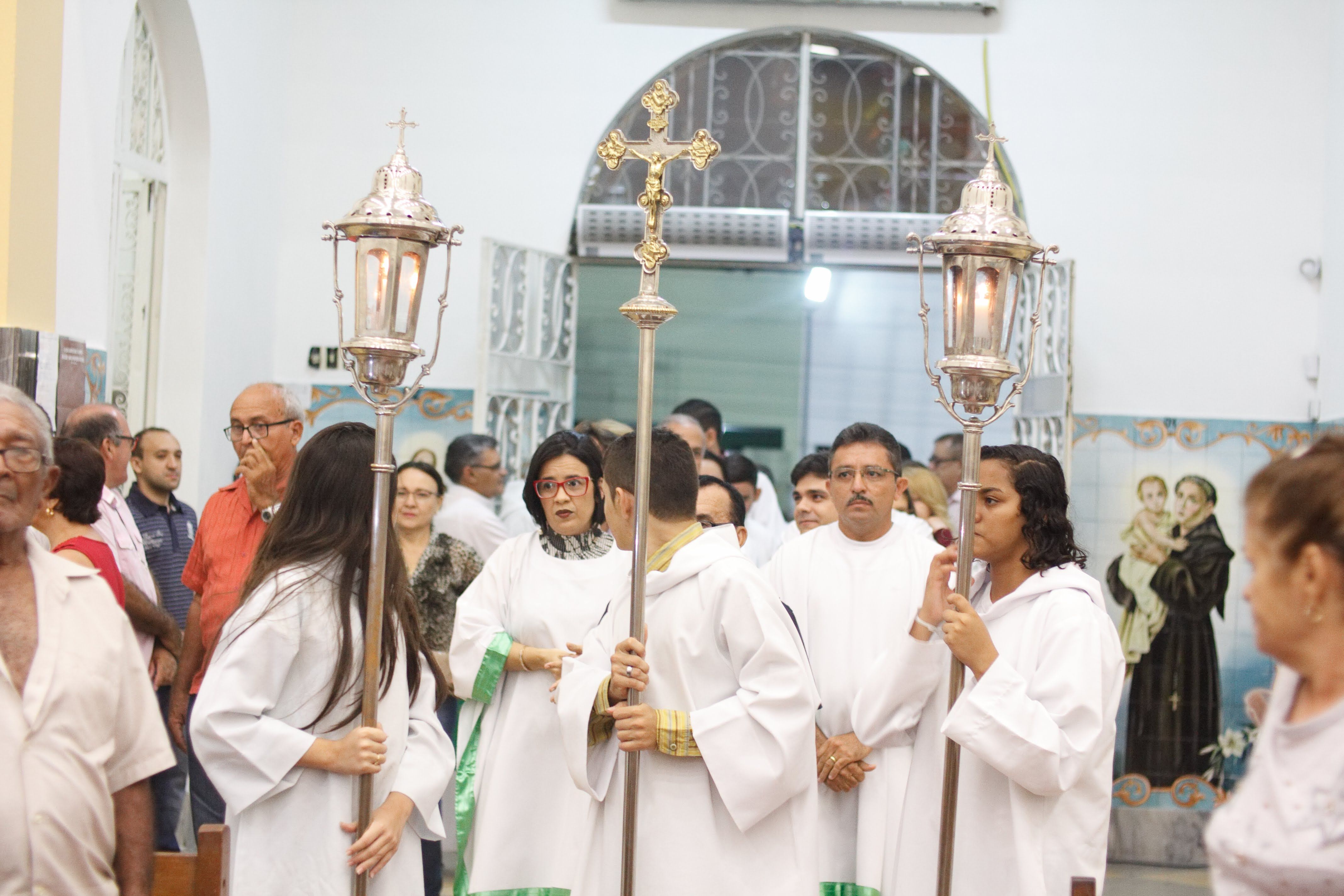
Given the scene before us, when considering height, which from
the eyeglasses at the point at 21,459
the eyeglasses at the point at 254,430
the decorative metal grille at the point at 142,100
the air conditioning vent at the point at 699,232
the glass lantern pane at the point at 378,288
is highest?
the decorative metal grille at the point at 142,100

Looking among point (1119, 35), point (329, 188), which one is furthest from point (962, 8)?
point (329, 188)

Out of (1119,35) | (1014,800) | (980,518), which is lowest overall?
(1014,800)

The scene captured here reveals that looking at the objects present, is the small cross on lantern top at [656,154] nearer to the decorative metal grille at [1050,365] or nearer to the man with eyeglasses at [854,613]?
the man with eyeglasses at [854,613]

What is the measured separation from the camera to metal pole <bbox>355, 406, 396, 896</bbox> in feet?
9.57

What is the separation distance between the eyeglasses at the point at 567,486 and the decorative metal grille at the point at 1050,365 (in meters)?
3.64

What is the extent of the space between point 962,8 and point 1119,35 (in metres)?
0.90

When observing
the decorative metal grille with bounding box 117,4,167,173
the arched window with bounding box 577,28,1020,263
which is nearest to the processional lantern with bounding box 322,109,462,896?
the decorative metal grille with bounding box 117,4,167,173

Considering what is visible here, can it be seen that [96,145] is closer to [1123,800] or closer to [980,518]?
[980,518]

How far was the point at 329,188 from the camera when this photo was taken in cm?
808

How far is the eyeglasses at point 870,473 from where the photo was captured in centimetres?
425

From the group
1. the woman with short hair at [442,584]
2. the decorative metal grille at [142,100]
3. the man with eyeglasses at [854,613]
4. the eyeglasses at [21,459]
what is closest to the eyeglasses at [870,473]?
the man with eyeglasses at [854,613]

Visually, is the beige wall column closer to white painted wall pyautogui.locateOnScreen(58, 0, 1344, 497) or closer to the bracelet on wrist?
white painted wall pyautogui.locateOnScreen(58, 0, 1344, 497)

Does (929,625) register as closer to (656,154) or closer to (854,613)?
(854,613)

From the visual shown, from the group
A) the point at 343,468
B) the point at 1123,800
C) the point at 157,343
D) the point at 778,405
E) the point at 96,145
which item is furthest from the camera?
the point at 778,405
